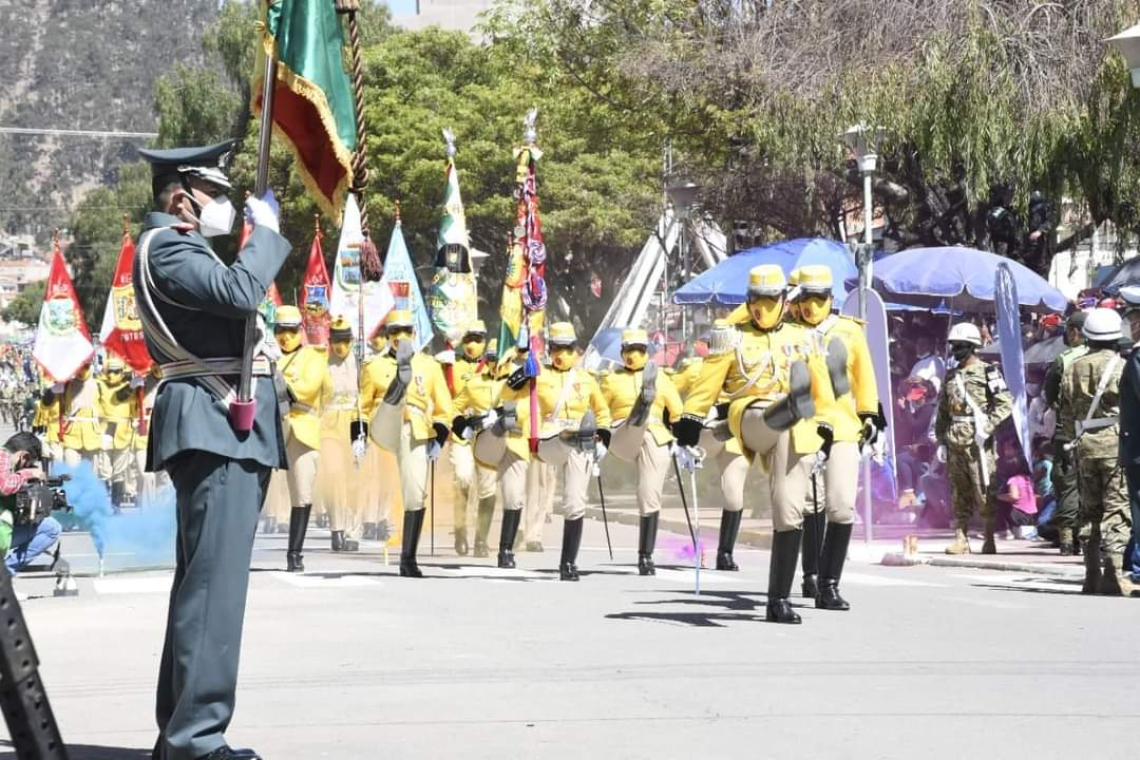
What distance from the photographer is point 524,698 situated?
29.0ft

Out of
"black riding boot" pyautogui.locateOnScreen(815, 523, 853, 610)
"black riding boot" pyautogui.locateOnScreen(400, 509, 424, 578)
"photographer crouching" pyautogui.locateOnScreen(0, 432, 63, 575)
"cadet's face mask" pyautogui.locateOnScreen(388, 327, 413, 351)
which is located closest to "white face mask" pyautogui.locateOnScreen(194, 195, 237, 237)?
"black riding boot" pyautogui.locateOnScreen(815, 523, 853, 610)

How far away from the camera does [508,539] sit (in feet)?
56.1

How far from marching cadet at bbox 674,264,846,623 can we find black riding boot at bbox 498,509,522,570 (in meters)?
4.98

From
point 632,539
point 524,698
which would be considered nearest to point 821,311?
point 524,698

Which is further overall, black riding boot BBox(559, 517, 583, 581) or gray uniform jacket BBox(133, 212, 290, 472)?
black riding boot BBox(559, 517, 583, 581)

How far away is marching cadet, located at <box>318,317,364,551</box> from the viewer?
19891 millimetres

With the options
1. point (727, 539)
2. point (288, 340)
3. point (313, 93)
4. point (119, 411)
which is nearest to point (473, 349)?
point (288, 340)

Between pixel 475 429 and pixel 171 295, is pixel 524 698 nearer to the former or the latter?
pixel 171 295

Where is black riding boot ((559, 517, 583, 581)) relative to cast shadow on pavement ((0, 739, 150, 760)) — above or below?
above

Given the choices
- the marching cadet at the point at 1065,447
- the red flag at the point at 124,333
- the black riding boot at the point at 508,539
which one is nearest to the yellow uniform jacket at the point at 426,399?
the black riding boot at the point at 508,539

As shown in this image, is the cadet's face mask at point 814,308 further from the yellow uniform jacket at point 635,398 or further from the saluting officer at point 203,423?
the saluting officer at point 203,423

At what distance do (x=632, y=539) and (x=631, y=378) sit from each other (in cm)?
504

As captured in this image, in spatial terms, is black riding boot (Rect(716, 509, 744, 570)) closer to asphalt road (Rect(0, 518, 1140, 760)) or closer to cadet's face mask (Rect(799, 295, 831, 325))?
asphalt road (Rect(0, 518, 1140, 760))

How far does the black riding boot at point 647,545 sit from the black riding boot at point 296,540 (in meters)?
2.72
